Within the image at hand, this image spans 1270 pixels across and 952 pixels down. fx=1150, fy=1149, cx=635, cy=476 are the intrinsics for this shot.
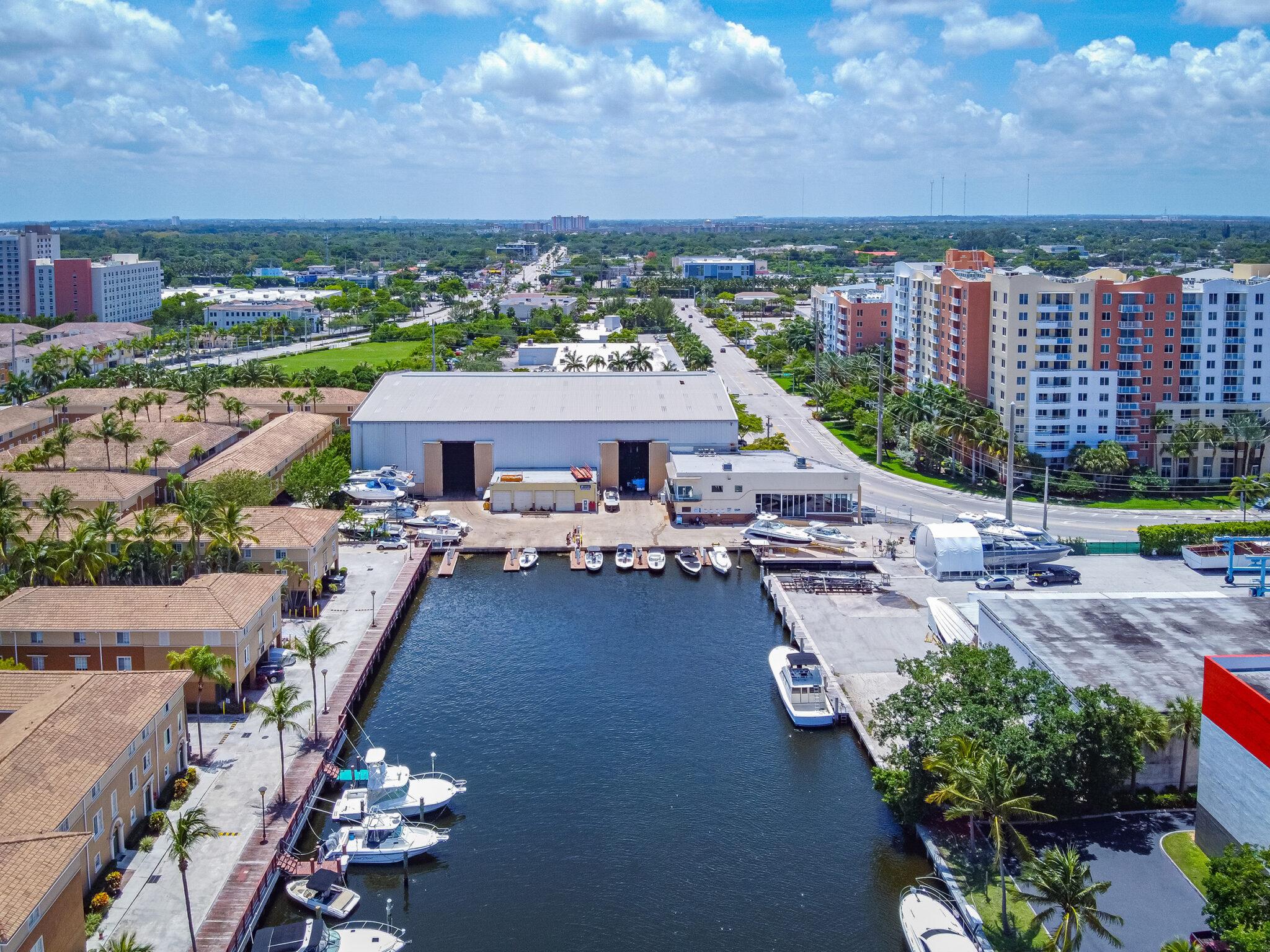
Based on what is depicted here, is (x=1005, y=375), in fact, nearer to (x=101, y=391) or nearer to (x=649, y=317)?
(x=101, y=391)

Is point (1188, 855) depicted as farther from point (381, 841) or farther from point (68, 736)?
point (68, 736)

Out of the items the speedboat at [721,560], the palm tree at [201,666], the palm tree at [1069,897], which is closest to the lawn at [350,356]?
the speedboat at [721,560]

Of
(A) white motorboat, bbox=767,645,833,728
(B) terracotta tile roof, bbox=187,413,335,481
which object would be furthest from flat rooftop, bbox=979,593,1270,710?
(B) terracotta tile roof, bbox=187,413,335,481

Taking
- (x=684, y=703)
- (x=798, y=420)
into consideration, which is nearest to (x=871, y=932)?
(x=684, y=703)

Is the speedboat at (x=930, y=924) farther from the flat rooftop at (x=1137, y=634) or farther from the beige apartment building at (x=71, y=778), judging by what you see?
the beige apartment building at (x=71, y=778)

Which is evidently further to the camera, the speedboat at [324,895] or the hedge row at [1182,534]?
the hedge row at [1182,534]

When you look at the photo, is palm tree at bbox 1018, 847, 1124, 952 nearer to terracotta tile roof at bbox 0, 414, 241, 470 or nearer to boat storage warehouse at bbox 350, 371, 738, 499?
boat storage warehouse at bbox 350, 371, 738, 499
